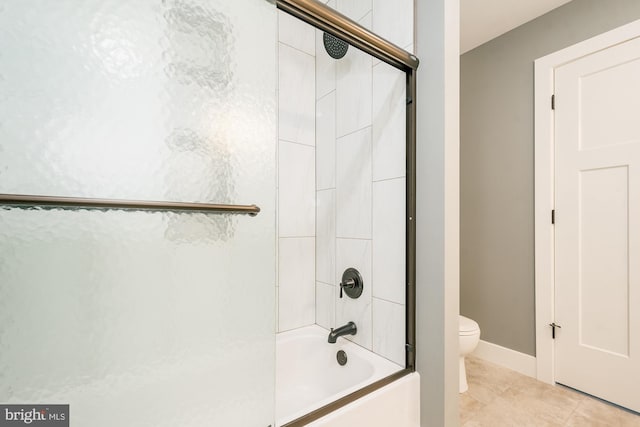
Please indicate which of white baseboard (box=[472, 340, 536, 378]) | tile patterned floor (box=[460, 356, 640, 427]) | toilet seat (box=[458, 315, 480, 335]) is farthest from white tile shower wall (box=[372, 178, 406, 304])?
white baseboard (box=[472, 340, 536, 378])

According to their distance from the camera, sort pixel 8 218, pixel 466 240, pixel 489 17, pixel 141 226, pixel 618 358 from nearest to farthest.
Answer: pixel 8 218, pixel 141 226, pixel 618 358, pixel 489 17, pixel 466 240

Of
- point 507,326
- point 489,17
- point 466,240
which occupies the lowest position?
point 507,326

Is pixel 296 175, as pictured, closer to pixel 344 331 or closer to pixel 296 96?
pixel 296 96

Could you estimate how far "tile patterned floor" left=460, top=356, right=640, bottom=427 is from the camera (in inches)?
58.5

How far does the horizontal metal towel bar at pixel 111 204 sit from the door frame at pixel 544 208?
205cm

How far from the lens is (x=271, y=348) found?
2.60 feet

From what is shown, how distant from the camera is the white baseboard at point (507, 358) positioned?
194 cm

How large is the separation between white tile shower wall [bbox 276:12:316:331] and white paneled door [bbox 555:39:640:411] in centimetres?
164

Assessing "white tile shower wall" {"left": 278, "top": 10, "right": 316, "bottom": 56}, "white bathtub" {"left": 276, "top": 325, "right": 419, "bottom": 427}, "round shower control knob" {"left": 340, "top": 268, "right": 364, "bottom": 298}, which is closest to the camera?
"white bathtub" {"left": 276, "top": 325, "right": 419, "bottom": 427}

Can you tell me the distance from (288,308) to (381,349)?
604mm

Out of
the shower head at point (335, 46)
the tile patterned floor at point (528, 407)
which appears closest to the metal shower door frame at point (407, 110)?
the shower head at point (335, 46)

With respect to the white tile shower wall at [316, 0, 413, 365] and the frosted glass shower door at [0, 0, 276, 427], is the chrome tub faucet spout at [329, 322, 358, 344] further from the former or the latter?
the frosted glass shower door at [0, 0, 276, 427]

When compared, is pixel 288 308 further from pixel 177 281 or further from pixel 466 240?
pixel 466 240

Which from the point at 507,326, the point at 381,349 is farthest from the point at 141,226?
the point at 507,326
